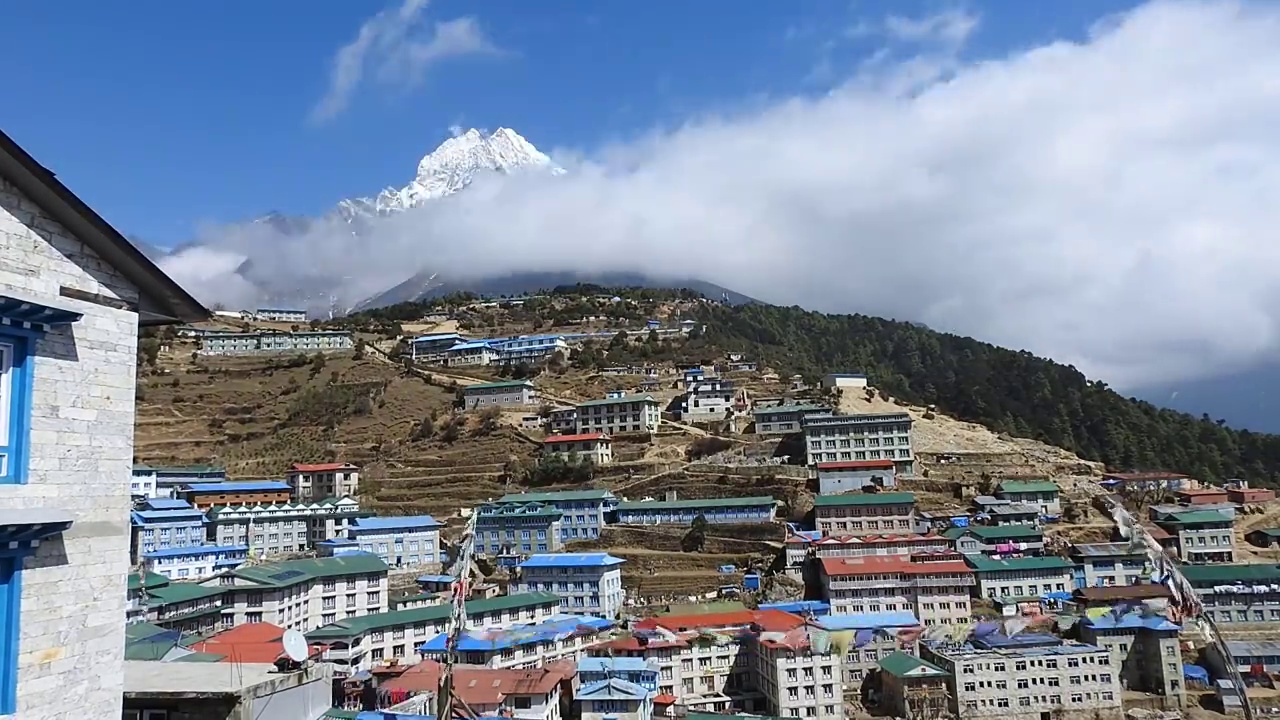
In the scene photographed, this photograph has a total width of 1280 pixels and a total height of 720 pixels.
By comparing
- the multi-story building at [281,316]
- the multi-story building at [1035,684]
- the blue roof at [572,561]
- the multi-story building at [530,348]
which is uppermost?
the multi-story building at [281,316]


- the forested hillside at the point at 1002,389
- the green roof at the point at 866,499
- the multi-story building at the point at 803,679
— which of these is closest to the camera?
the multi-story building at the point at 803,679

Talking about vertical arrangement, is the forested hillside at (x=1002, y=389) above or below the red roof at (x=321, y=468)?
above

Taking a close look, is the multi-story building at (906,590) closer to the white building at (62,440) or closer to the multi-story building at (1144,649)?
the multi-story building at (1144,649)

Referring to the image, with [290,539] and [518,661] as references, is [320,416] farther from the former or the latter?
[518,661]

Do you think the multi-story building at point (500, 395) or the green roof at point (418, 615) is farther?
the multi-story building at point (500, 395)

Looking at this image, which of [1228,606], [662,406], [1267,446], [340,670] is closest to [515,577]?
[340,670]

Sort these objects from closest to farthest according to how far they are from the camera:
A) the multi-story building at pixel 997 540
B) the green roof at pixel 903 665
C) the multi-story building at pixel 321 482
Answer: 1. the green roof at pixel 903 665
2. the multi-story building at pixel 997 540
3. the multi-story building at pixel 321 482

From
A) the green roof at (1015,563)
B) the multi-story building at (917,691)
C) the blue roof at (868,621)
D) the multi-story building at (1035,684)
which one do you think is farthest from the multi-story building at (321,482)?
the multi-story building at (1035,684)

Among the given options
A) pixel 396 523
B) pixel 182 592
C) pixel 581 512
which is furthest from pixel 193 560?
pixel 581 512

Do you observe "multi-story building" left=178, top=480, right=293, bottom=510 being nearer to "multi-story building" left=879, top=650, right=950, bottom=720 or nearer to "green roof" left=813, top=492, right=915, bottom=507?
"green roof" left=813, top=492, right=915, bottom=507
